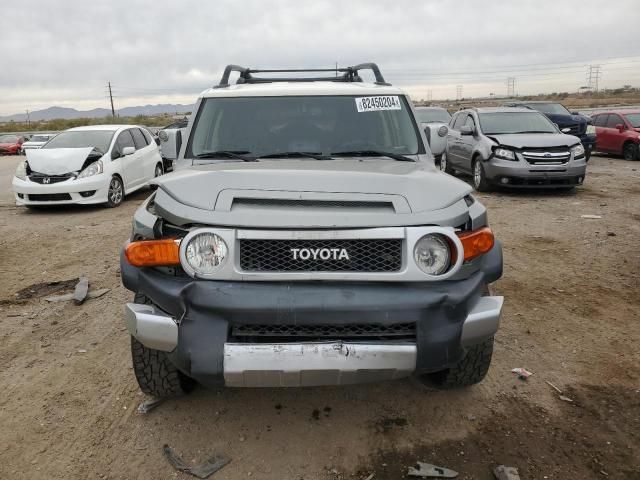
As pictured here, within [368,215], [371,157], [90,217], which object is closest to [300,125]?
[371,157]

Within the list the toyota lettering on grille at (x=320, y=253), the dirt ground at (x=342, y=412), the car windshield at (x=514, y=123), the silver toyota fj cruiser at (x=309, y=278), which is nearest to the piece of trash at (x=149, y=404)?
the dirt ground at (x=342, y=412)

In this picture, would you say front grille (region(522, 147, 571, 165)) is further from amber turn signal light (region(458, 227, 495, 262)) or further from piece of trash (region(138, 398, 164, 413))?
piece of trash (region(138, 398, 164, 413))

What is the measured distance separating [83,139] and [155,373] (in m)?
9.67

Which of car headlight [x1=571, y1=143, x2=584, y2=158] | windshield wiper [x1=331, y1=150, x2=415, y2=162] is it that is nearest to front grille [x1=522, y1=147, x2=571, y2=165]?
car headlight [x1=571, y1=143, x2=584, y2=158]

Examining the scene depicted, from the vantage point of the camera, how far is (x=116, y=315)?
4.82 metres

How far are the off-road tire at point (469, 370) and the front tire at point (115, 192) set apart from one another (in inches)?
362

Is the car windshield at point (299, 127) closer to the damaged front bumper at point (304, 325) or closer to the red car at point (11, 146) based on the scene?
the damaged front bumper at point (304, 325)

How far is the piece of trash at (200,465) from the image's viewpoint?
106 inches

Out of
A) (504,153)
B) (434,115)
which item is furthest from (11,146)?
(504,153)

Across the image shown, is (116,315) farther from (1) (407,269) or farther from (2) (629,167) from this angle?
(2) (629,167)

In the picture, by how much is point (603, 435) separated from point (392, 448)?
1.16 meters

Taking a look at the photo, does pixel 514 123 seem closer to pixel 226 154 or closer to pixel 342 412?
pixel 226 154

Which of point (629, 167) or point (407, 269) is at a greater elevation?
point (407, 269)

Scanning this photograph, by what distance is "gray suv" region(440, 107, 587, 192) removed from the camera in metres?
10.5
